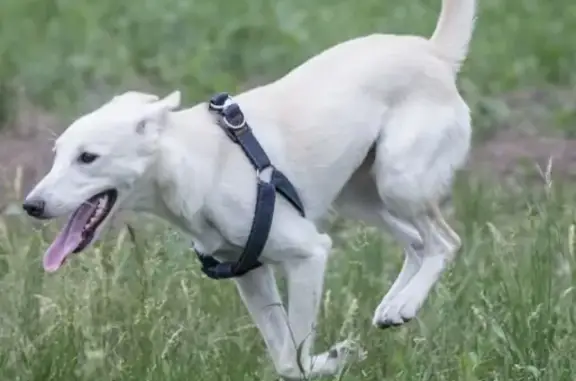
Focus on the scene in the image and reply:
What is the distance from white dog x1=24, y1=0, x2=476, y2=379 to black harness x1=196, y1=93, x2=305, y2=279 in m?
0.02

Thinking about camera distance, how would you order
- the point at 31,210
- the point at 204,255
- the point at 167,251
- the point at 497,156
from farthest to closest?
the point at 497,156, the point at 167,251, the point at 204,255, the point at 31,210

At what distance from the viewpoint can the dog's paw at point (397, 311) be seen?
15.7ft

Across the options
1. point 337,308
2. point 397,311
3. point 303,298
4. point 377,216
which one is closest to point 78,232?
point 303,298

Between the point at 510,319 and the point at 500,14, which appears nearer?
the point at 510,319

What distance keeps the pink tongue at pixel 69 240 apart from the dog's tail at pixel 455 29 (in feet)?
4.70

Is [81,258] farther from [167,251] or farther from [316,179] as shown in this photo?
[316,179]

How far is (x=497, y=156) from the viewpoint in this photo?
873cm

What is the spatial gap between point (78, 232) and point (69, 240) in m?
0.03

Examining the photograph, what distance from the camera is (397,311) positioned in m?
4.80

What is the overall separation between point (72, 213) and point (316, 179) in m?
0.78

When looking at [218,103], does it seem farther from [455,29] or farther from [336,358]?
[455,29]

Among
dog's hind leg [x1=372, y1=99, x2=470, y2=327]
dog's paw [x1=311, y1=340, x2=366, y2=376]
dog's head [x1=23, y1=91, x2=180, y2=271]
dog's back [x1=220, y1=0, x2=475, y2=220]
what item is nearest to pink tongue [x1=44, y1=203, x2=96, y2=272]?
dog's head [x1=23, y1=91, x2=180, y2=271]

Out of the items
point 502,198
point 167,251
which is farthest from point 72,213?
point 502,198

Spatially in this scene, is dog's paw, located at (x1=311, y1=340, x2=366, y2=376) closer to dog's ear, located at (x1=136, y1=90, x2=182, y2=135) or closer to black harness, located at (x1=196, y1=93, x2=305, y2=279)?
black harness, located at (x1=196, y1=93, x2=305, y2=279)
